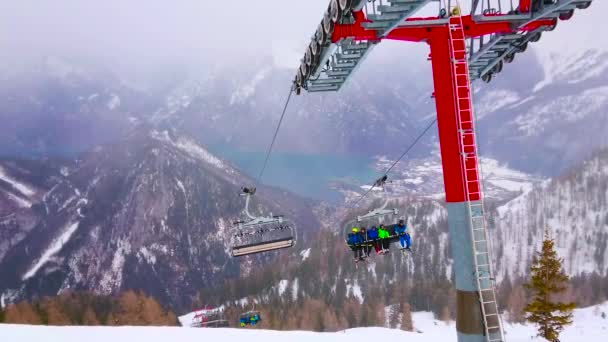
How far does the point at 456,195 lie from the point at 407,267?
529ft

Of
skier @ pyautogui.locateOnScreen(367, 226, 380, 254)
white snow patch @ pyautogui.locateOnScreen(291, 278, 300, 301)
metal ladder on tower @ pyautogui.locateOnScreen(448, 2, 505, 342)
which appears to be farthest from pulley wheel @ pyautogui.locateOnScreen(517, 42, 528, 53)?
white snow patch @ pyautogui.locateOnScreen(291, 278, 300, 301)

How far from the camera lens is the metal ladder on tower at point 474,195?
14.0 m

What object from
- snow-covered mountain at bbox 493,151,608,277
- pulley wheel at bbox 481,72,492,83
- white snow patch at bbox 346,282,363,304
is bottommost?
white snow patch at bbox 346,282,363,304

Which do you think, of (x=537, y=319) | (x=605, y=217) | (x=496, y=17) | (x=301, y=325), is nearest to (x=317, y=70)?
(x=496, y=17)

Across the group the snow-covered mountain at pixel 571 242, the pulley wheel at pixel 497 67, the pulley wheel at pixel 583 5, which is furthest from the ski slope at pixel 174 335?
the snow-covered mountain at pixel 571 242

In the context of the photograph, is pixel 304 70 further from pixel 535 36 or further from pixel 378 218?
pixel 535 36

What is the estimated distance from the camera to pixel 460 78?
14.5 m

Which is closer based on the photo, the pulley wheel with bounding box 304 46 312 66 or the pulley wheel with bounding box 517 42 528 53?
the pulley wheel with bounding box 517 42 528 53

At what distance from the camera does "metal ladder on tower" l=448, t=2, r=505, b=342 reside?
46.1ft

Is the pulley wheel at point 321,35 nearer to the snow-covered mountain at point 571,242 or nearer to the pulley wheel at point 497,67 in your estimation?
the pulley wheel at point 497,67

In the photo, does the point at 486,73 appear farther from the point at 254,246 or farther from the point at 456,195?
the point at 254,246

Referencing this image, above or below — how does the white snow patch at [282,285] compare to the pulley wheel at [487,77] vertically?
above

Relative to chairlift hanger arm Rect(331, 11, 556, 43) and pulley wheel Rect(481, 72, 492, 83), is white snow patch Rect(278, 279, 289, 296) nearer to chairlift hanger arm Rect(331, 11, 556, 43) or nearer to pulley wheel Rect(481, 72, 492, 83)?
pulley wheel Rect(481, 72, 492, 83)

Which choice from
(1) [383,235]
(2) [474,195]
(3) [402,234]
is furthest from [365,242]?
(2) [474,195]
